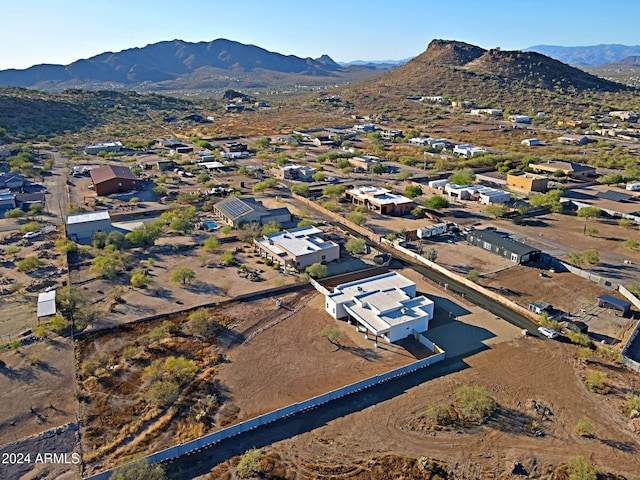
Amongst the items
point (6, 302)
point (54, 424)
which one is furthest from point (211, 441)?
point (6, 302)

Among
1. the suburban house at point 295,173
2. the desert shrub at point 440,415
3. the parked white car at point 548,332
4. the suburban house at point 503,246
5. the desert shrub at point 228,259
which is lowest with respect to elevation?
the desert shrub at point 440,415

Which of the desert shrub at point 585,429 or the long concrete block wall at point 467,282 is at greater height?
the long concrete block wall at point 467,282

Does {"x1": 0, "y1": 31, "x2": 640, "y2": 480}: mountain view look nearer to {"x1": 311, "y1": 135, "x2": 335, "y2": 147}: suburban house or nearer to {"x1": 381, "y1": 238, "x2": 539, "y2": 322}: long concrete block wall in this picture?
{"x1": 381, "y1": 238, "x2": 539, "y2": 322}: long concrete block wall

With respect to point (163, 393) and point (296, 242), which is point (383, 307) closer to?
point (296, 242)

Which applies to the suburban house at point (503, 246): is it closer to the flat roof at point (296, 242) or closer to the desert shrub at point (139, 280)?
the flat roof at point (296, 242)

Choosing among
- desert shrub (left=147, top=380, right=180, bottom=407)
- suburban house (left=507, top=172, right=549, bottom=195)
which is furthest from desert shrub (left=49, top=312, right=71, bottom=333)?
suburban house (left=507, top=172, right=549, bottom=195)

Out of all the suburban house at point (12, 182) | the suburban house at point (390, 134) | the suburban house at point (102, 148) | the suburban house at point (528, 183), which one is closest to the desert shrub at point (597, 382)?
the suburban house at point (528, 183)

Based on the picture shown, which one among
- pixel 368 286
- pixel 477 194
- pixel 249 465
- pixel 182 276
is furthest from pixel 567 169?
pixel 249 465
